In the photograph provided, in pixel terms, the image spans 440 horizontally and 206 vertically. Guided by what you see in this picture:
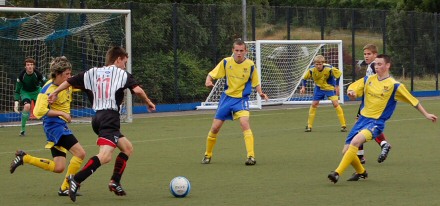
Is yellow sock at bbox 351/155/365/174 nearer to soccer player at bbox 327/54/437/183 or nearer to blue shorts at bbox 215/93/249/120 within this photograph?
soccer player at bbox 327/54/437/183

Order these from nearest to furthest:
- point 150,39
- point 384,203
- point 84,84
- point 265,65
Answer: point 384,203
point 84,84
point 150,39
point 265,65

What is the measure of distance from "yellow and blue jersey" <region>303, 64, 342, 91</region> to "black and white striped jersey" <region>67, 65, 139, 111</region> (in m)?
10.0

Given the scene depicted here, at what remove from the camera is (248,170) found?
12445mm

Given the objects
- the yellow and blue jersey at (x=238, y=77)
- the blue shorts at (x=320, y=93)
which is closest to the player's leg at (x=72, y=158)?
the yellow and blue jersey at (x=238, y=77)

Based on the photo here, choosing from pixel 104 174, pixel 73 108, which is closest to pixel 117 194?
pixel 104 174

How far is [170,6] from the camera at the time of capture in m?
28.1

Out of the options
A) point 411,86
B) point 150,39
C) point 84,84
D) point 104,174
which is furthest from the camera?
point 411,86

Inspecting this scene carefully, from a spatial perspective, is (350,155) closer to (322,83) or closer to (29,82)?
(322,83)

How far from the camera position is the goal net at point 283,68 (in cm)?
2856

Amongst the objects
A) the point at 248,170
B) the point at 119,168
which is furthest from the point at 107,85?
the point at 248,170

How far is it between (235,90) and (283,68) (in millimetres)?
16138

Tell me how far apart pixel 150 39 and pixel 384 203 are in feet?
61.4

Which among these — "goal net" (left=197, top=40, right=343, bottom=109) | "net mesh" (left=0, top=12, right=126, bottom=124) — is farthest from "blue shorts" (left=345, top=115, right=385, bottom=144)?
"goal net" (left=197, top=40, right=343, bottom=109)

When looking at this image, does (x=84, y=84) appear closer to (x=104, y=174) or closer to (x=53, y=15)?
(x=104, y=174)
